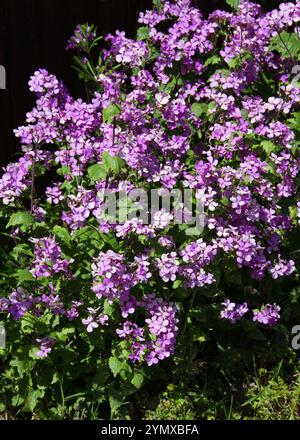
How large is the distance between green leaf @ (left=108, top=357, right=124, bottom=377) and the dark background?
67.3 inches

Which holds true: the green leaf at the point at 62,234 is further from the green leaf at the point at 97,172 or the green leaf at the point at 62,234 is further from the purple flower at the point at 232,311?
the purple flower at the point at 232,311

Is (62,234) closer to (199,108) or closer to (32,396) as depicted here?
(32,396)

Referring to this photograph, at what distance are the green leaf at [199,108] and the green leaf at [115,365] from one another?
1.37 metres

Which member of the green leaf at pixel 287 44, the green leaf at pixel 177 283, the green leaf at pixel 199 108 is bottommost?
the green leaf at pixel 177 283

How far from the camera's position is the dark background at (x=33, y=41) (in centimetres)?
481

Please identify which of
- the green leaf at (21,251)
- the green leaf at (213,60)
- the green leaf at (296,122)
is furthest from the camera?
the green leaf at (213,60)

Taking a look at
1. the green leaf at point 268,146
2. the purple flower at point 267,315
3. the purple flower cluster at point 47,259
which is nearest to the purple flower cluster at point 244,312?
the purple flower at point 267,315

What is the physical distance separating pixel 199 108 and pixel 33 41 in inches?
51.7

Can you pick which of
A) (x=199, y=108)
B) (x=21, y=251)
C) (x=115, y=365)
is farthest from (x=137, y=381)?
(x=199, y=108)

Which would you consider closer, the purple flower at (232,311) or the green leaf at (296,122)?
the purple flower at (232,311)

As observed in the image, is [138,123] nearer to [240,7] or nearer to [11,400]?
[240,7]

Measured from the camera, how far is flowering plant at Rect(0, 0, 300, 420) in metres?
3.62

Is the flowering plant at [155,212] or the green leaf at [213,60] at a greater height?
the green leaf at [213,60]

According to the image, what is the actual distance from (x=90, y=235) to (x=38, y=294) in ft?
1.33
